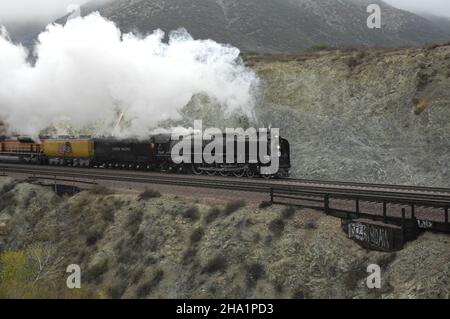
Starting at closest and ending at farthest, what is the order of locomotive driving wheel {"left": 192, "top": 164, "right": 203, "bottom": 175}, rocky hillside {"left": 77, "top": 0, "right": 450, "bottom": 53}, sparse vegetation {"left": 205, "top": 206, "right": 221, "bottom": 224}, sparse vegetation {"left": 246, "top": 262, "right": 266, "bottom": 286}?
sparse vegetation {"left": 246, "top": 262, "right": 266, "bottom": 286}, sparse vegetation {"left": 205, "top": 206, "right": 221, "bottom": 224}, locomotive driving wheel {"left": 192, "top": 164, "right": 203, "bottom": 175}, rocky hillside {"left": 77, "top": 0, "right": 450, "bottom": 53}

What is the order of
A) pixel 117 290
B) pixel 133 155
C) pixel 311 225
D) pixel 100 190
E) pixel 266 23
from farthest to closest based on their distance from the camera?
pixel 266 23, pixel 133 155, pixel 100 190, pixel 117 290, pixel 311 225

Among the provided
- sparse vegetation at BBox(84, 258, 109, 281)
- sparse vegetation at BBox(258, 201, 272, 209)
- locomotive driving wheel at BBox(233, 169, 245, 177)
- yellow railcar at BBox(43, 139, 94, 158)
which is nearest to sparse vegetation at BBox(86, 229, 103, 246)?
sparse vegetation at BBox(84, 258, 109, 281)

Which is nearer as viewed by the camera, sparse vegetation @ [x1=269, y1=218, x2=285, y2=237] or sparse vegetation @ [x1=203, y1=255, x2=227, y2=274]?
sparse vegetation @ [x1=203, y1=255, x2=227, y2=274]

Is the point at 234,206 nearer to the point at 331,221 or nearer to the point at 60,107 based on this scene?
the point at 331,221

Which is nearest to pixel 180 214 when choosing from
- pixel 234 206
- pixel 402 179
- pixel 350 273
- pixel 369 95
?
pixel 234 206

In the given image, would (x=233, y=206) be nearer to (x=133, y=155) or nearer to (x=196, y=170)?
(x=196, y=170)

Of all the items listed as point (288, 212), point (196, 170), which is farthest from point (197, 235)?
point (196, 170)

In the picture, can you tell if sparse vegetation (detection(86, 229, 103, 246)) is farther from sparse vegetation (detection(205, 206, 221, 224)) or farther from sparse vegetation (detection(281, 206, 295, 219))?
sparse vegetation (detection(281, 206, 295, 219))
